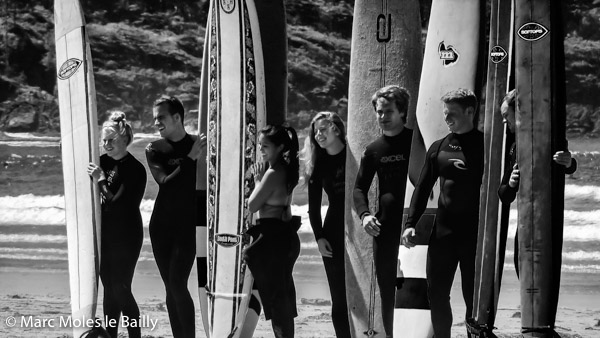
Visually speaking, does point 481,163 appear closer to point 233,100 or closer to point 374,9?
point 374,9

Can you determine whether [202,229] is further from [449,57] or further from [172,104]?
[449,57]

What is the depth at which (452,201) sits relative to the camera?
13.5 ft

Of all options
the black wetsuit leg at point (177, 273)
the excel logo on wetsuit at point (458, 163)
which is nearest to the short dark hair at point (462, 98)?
the excel logo on wetsuit at point (458, 163)

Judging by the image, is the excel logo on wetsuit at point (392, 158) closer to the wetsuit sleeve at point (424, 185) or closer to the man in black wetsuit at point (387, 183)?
the man in black wetsuit at point (387, 183)

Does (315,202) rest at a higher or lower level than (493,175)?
lower

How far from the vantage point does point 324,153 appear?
4480mm

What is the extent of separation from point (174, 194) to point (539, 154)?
1.66 meters

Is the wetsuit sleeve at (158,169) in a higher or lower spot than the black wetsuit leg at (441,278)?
higher

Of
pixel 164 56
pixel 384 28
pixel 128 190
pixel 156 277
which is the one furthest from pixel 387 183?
pixel 164 56

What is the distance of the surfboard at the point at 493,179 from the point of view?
4035 mm

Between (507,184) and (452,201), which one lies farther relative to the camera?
(452,201)

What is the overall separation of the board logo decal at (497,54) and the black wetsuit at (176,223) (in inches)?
55.5

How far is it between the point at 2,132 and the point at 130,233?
10559 millimetres

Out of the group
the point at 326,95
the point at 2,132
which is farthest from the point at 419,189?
the point at 2,132
